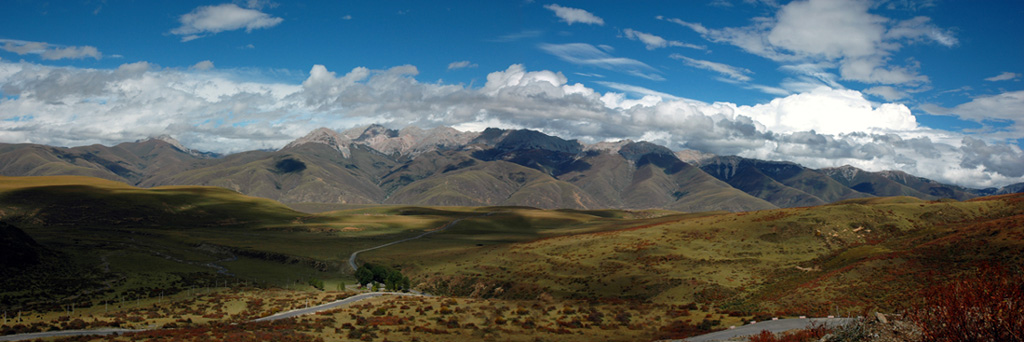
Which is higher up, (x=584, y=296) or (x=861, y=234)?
(x=861, y=234)

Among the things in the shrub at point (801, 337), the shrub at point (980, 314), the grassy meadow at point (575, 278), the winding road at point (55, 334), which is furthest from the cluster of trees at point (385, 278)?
Result: the shrub at point (980, 314)

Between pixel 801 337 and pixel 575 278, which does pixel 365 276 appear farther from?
pixel 801 337

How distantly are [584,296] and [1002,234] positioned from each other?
46.8 meters

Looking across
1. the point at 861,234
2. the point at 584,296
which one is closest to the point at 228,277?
the point at 584,296

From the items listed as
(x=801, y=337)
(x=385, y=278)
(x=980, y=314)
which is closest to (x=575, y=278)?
(x=385, y=278)

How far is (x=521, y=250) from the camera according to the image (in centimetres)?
11538

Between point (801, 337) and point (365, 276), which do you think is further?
point (365, 276)

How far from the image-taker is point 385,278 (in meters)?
94.1

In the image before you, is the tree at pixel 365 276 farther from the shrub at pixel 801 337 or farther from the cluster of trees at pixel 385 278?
the shrub at pixel 801 337

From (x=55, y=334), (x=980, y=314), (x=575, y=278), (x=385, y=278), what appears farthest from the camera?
(x=385, y=278)

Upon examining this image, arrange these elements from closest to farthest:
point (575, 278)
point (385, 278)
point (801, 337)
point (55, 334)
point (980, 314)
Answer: point (980, 314)
point (801, 337)
point (55, 334)
point (575, 278)
point (385, 278)

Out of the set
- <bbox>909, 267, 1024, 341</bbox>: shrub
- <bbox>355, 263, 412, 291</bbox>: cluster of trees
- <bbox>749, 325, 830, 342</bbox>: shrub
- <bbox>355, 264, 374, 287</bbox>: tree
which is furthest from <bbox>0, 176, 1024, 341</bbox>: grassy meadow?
<bbox>749, 325, 830, 342</bbox>: shrub

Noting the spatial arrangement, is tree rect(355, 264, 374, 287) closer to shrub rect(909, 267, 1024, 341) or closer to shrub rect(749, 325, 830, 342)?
shrub rect(749, 325, 830, 342)

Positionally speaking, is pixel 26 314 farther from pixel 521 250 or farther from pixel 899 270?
pixel 899 270
